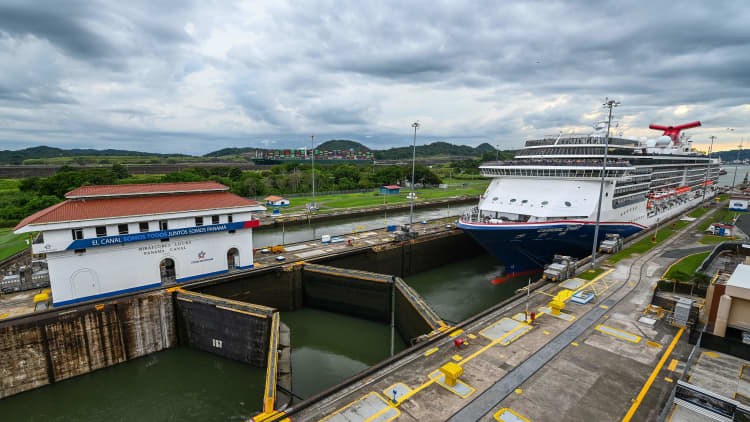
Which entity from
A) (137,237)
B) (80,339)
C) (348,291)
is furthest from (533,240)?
(80,339)

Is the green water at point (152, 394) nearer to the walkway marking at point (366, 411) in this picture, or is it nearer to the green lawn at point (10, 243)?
the walkway marking at point (366, 411)

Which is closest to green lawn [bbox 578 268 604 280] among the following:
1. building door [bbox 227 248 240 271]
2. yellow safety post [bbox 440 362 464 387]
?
yellow safety post [bbox 440 362 464 387]

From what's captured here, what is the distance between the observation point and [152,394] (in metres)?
19.8

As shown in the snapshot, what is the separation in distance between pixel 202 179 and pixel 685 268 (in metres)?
96.6

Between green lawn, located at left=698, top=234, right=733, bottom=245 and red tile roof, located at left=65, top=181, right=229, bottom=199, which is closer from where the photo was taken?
red tile roof, located at left=65, top=181, right=229, bottom=199

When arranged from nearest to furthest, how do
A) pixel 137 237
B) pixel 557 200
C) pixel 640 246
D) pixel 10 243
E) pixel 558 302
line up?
pixel 558 302 → pixel 137 237 → pixel 557 200 → pixel 640 246 → pixel 10 243

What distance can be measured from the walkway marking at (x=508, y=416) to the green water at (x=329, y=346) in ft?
35.8

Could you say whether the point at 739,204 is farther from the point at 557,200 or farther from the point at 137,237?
the point at 137,237

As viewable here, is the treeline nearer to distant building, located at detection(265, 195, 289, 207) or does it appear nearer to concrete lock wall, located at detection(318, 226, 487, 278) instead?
distant building, located at detection(265, 195, 289, 207)

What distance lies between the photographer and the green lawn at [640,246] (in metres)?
30.6

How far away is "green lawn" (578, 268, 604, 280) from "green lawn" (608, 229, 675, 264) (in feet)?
10.1

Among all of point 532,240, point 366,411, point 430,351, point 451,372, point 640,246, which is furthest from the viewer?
point 640,246

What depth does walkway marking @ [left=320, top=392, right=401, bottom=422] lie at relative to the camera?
1214 cm

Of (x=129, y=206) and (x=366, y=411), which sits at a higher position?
(x=129, y=206)
